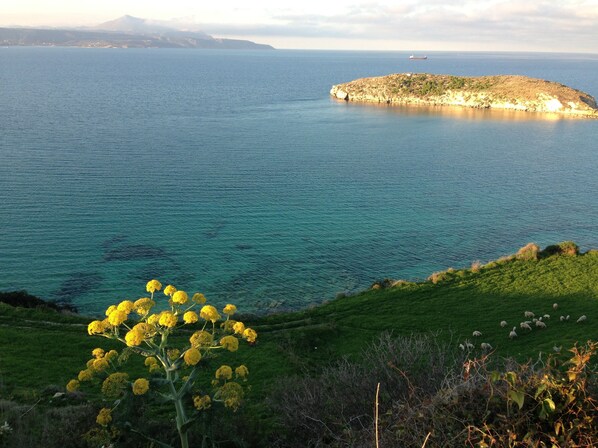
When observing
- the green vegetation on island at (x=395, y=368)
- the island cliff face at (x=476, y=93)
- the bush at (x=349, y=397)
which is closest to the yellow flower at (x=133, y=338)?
the green vegetation on island at (x=395, y=368)

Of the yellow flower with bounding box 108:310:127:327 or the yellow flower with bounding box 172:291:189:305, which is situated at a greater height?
the yellow flower with bounding box 172:291:189:305

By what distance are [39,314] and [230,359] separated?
15392 mm

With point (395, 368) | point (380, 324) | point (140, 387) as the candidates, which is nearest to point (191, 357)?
point (140, 387)

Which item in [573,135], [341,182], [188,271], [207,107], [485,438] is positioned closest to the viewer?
[485,438]

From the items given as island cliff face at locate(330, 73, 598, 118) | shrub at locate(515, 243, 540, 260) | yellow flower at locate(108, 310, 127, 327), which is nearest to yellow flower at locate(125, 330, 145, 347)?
yellow flower at locate(108, 310, 127, 327)

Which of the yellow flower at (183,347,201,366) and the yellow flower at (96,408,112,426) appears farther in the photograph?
the yellow flower at (96,408,112,426)

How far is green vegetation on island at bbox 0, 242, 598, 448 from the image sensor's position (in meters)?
9.41

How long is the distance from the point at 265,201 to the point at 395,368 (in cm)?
5722

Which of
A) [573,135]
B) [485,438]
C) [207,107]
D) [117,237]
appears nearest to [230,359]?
[485,438]

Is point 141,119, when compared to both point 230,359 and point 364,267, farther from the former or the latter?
point 230,359

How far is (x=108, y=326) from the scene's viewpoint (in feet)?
42.4

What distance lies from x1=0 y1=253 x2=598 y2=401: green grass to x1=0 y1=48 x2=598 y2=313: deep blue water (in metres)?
6.98

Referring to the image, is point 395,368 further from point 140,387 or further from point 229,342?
point 140,387

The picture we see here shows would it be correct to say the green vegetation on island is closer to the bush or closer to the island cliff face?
the bush
